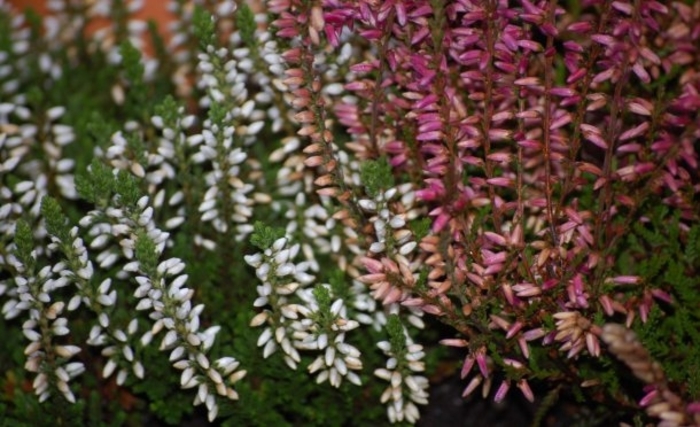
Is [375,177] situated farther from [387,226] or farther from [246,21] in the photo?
[246,21]

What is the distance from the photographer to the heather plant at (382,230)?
2047 millimetres

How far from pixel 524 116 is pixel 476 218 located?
0.28 metres

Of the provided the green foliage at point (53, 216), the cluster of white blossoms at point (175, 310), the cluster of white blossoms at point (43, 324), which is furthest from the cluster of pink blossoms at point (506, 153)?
the cluster of white blossoms at point (43, 324)

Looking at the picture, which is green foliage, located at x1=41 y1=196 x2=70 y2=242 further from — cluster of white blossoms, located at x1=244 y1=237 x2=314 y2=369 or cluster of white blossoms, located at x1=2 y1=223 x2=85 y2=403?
cluster of white blossoms, located at x1=244 y1=237 x2=314 y2=369

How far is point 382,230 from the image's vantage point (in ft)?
6.98

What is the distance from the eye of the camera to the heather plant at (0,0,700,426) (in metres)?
2.05

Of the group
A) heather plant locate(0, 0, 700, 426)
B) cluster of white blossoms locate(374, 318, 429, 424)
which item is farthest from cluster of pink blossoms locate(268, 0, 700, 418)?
cluster of white blossoms locate(374, 318, 429, 424)

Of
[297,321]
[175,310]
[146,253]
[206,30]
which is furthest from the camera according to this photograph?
[206,30]

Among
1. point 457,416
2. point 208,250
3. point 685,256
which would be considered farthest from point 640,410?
point 208,250

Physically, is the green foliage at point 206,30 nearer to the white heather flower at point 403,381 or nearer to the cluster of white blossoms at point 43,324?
the cluster of white blossoms at point 43,324

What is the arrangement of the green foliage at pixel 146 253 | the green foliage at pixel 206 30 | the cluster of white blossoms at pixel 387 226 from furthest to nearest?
the green foliage at pixel 206 30
the cluster of white blossoms at pixel 387 226
the green foliage at pixel 146 253

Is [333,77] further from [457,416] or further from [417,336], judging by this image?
[457,416]

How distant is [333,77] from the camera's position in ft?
8.30

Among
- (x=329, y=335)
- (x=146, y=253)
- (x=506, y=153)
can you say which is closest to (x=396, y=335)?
(x=329, y=335)
